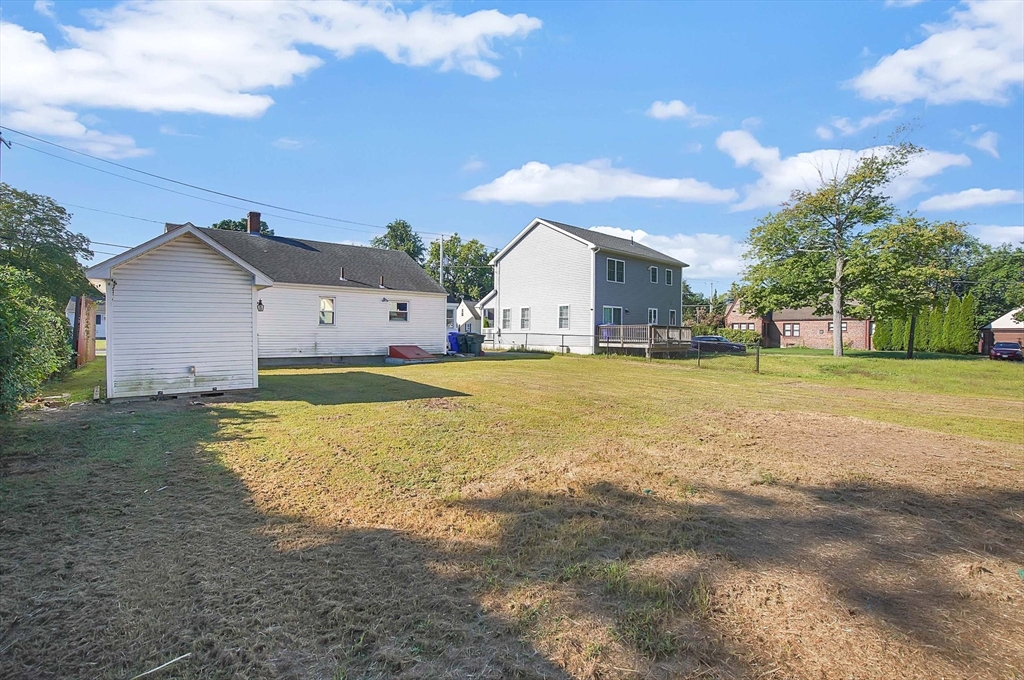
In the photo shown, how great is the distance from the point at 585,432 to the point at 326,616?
5.18 metres

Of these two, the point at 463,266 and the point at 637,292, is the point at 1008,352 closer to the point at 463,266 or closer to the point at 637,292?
the point at 637,292

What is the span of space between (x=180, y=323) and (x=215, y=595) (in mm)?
9534

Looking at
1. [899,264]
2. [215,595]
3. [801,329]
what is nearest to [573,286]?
[899,264]

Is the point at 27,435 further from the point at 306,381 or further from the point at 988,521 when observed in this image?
the point at 988,521

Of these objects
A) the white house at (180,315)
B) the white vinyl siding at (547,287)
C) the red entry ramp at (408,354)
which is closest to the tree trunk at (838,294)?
the white vinyl siding at (547,287)

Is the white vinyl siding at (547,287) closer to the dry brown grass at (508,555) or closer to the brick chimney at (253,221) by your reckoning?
the brick chimney at (253,221)

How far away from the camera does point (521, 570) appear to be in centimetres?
338

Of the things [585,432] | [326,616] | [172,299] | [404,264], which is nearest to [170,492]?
[326,616]

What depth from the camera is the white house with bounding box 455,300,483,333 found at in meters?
54.3

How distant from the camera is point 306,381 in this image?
13797 mm

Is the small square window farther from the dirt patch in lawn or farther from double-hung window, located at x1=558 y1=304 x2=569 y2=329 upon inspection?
the dirt patch in lawn

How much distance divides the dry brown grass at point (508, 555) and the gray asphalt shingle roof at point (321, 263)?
543 inches

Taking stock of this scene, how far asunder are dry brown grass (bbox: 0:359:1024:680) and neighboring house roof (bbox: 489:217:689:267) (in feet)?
71.0

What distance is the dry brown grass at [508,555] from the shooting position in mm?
2533
